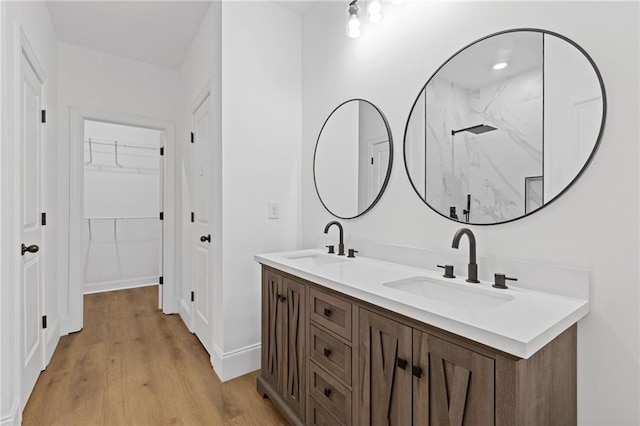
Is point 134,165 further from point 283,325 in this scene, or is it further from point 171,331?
point 283,325

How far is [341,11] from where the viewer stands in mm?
2160

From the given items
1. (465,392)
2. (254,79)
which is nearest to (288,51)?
(254,79)

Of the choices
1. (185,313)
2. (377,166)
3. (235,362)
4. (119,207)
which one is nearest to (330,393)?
(235,362)

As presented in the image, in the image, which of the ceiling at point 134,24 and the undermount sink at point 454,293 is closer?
the undermount sink at point 454,293

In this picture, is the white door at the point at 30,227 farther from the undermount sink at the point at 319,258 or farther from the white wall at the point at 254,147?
the undermount sink at the point at 319,258

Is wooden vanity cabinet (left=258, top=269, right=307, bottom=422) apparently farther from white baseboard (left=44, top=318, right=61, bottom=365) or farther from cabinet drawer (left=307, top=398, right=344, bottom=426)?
white baseboard (left=44, top=318, right=61, bottom=365)

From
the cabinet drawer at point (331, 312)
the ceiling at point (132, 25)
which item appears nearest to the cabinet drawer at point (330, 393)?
the cabinet drawer at point (331, 312)

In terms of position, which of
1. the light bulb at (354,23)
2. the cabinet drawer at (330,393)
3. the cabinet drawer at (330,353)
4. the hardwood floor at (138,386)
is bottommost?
the hardwood floor at (138,386)

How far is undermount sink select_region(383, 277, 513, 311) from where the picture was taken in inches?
48.2

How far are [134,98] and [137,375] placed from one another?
2699 millimetres

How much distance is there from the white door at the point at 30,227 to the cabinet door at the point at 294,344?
1.50 meters

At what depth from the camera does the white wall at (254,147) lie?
222cm

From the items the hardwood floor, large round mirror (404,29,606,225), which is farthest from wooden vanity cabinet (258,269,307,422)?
large round mirror (404,29,606,225)

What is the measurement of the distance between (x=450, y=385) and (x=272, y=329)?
1150mm
